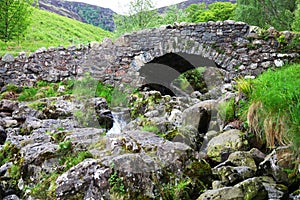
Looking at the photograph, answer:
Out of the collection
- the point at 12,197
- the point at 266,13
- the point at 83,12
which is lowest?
the point at 12,197

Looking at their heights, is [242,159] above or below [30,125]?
above

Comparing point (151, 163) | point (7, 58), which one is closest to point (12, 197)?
point (151, 163)

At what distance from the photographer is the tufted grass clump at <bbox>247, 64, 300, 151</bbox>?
5.02 meters

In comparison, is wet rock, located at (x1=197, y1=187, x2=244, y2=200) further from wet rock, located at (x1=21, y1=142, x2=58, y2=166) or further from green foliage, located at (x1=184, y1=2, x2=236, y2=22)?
green foliage, located at (x1=184, y1=2, x2=236, y2=22)

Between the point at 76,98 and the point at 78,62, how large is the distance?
2.63 metres

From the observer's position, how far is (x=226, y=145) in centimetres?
629

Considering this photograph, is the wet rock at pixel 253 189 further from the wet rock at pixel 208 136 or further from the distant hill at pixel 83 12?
the distant hill at pixel 83 12

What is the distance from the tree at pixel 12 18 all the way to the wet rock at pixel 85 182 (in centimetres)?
1450

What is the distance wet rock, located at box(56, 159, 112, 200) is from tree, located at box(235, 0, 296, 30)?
66.9 feet

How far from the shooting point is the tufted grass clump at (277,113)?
198 inches

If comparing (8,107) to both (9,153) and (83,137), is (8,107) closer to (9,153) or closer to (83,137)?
(9,153)

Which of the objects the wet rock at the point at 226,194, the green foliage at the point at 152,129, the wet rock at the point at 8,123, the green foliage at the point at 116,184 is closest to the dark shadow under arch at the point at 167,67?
the wet rock at the point at 8,123

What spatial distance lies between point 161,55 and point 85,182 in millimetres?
8090

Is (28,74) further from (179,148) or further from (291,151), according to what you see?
(291,151)
